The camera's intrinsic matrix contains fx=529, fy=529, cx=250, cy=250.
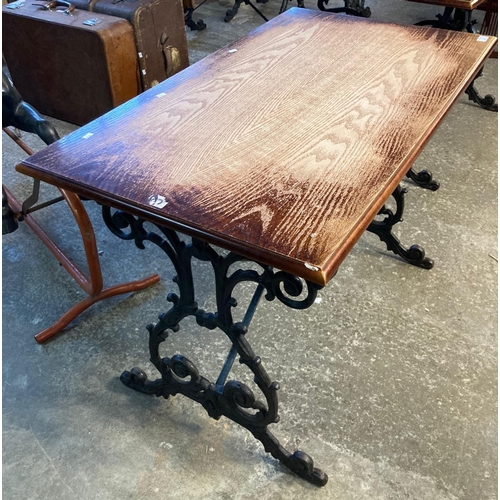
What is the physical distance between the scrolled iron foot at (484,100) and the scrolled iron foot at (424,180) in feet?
3.06

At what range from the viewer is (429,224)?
216 cm

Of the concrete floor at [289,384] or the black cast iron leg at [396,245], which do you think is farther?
the black cast iron leg at [396,245]

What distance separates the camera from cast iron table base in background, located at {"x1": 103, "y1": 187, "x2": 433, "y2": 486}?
1093 mm

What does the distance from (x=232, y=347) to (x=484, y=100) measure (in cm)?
240

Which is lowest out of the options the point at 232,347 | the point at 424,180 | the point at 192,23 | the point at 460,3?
the point at 424,180

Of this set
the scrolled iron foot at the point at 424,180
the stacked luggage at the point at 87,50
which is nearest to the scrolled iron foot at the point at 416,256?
the scrolled iron foot at the point at 424,180

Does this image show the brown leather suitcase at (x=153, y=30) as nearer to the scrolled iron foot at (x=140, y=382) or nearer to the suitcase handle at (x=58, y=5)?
the suitcase handle at (x=58, y=5)

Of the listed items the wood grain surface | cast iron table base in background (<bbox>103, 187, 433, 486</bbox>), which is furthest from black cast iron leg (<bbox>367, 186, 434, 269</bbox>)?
the wood grain surface

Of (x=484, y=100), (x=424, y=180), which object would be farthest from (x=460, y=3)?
(x=484, y=100)

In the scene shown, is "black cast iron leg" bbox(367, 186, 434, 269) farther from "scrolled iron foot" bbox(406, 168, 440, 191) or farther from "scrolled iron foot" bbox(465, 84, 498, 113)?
"scrolled iron foot" bbox(465, 84, 498, 113)

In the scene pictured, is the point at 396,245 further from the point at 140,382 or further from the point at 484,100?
the point at 484,100

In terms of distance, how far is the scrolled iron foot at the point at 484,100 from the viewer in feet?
9.66

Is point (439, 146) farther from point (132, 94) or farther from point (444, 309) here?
point (132, 94)

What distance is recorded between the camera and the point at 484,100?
2971mm
